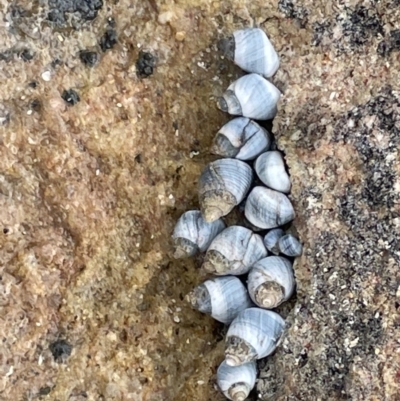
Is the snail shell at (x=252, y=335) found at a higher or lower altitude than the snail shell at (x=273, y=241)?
lower

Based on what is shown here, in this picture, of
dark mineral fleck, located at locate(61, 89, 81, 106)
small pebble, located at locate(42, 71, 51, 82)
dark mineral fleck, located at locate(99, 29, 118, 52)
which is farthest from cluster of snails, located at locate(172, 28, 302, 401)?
small pebble, located at locate(42, 71, 51, 82)

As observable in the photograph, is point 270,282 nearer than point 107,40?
Yes

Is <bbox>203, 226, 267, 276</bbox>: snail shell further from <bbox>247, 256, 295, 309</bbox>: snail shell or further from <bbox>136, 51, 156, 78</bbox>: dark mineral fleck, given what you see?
<bbox>136, 51, 156, 78</bbox>: dark mineral fleck

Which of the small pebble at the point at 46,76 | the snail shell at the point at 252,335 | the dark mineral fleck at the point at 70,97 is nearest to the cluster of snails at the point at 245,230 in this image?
the snail shell at the point at 252,335

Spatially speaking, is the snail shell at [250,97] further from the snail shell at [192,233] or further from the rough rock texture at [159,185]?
the snail shell at [192,233]

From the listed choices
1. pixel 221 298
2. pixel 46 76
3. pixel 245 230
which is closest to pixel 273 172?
pixel 245 230

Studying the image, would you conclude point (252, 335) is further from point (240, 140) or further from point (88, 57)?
point (88, 57)

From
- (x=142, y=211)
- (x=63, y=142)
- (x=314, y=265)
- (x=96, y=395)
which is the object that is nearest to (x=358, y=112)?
(x=314, y=265)
